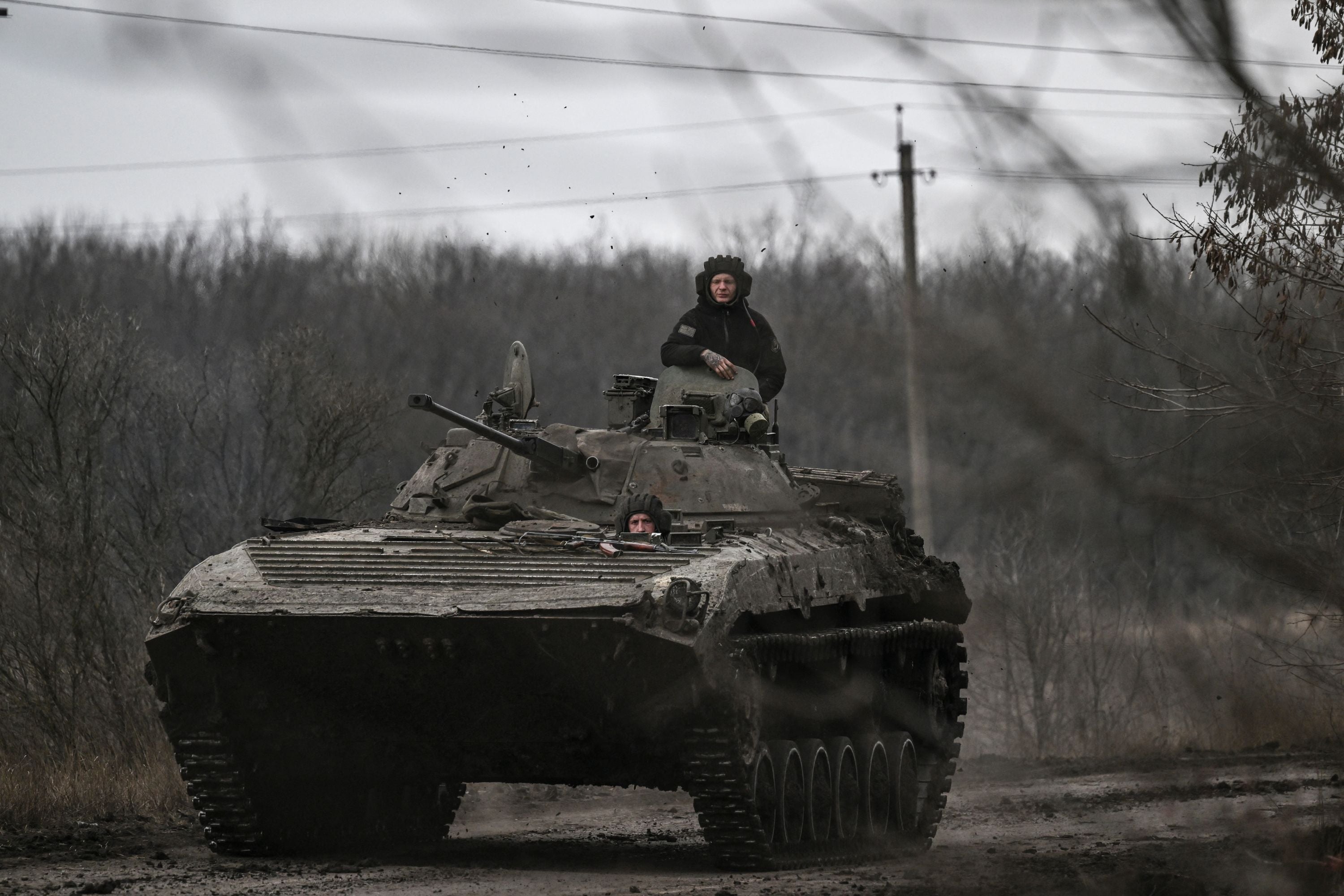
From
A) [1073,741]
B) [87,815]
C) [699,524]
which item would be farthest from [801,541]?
[1073,741]

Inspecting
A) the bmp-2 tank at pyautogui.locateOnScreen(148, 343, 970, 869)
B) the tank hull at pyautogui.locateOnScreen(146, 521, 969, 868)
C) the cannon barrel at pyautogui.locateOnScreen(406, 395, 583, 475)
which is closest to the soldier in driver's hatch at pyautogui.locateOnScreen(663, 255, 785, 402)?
the bmp-2 tank at pyautogui.locateOnScreen(148, 343, 970, 869)

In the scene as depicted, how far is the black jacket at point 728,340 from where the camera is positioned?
38.9 feet

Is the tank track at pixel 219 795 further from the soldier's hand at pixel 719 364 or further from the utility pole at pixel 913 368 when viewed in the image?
the utility pole at pixel 913 368

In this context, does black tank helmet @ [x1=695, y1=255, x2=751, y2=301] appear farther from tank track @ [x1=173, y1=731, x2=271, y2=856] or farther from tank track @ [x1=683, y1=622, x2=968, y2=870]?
tank track @ [x1=173, y1=731, x2=271, y2=856]

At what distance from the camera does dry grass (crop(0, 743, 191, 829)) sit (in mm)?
11695

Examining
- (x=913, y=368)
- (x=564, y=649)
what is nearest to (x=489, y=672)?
(x=564, y=649)

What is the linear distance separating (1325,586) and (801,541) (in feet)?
26.7

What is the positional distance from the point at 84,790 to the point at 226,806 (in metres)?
3.21

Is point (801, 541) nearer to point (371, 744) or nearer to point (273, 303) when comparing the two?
point (371, 744)

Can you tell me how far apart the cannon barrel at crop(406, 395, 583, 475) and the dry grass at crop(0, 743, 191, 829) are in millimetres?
3633

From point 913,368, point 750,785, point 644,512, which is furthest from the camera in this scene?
point 644,512

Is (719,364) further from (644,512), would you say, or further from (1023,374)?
(1023,374)

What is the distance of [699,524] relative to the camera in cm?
1035

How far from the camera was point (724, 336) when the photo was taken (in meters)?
12.2
